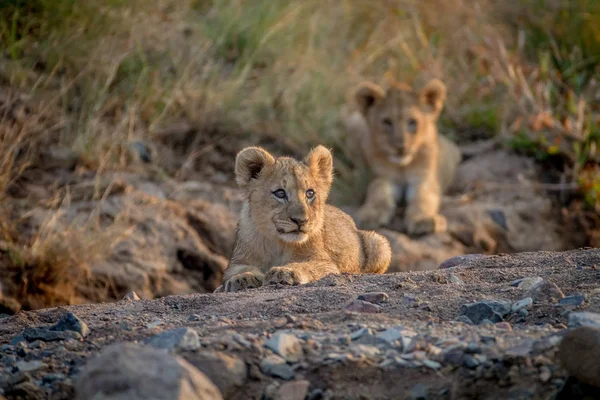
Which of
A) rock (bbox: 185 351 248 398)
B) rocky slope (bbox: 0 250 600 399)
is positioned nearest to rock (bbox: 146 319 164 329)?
rocky slope (bbox: 0 250 600 399)

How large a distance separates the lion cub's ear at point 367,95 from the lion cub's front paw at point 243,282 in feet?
16.9

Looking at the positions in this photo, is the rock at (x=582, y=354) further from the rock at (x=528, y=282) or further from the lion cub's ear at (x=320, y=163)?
the lion cub's ear at (x=320, y=163)

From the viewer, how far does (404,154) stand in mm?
10586

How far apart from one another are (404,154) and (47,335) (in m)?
6.56

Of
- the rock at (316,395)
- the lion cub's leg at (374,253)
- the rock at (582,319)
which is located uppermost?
the rock at (582,319)

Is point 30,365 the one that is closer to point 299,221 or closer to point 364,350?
point 364,350

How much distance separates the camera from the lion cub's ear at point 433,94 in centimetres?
1065

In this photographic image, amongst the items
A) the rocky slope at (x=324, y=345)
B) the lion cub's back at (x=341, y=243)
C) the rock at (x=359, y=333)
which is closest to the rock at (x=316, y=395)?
the rocky slope at (x=324, y=345)

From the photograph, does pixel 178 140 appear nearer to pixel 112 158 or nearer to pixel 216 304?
pixel 112 158

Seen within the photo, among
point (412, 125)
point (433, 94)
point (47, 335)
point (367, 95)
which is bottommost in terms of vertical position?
point (47, 335)

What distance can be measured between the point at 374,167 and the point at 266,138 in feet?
4.47

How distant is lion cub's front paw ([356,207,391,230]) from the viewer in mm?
10383

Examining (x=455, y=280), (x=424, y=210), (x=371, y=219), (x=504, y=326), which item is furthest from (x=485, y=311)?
(x=424, y=210)

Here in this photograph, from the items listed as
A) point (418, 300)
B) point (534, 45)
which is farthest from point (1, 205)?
point (534, 45)
